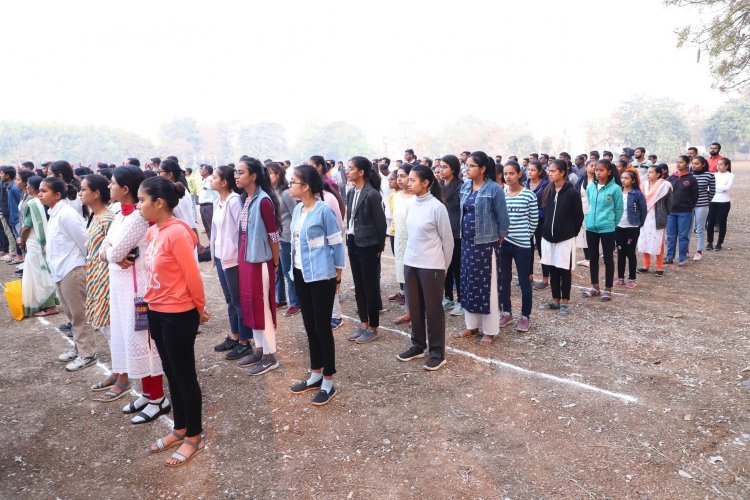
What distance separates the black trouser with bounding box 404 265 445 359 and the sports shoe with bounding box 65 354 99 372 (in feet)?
11.1

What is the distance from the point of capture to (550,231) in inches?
230

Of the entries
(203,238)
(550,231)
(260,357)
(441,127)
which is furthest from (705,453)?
(441,127)

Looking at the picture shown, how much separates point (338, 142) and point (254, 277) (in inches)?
3346

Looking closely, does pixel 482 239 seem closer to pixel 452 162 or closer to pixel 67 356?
pixel 452 162

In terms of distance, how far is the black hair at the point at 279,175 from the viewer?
579cm

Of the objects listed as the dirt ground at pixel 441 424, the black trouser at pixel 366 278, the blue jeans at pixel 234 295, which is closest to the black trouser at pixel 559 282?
the dirt ground at pixel 441 424

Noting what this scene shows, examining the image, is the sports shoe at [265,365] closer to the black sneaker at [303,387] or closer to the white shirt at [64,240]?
the black sneaker at [303,387]

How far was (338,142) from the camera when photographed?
3415 inches

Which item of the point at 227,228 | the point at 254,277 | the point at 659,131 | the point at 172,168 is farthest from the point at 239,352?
the point at 659,131

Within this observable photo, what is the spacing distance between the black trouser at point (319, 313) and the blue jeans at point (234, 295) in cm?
92

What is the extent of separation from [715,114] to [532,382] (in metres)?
69.4

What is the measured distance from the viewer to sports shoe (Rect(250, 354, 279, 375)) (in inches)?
180

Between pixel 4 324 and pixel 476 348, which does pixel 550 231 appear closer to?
pixel 476 348

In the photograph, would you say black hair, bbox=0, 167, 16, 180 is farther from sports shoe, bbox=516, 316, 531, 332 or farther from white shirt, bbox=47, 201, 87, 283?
sports shoe, bbox=516, 316, 531, 332
